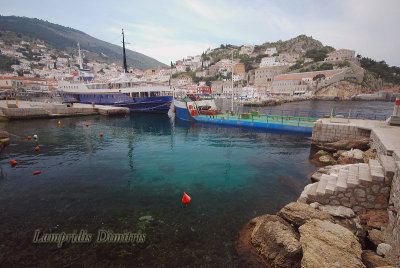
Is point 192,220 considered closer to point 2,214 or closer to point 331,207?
point 331,207

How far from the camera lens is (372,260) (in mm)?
4148

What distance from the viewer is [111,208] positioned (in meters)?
7.30

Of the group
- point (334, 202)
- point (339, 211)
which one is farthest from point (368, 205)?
point (339, 211)

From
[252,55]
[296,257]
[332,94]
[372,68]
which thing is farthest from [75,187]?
[252,55]

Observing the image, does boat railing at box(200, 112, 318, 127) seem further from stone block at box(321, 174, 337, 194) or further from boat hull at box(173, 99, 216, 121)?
stone block at box(321, 174, 337, 194)

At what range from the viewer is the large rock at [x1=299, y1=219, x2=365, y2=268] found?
3.91 meters

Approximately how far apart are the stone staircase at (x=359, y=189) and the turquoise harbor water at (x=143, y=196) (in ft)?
5.95

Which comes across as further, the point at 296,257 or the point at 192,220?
the point at 192,220

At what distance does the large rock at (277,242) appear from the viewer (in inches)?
177

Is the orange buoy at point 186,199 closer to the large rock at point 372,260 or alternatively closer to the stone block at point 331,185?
the stone block at point 331,185

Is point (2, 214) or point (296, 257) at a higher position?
point (296, 257)

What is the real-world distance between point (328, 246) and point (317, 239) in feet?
0.82

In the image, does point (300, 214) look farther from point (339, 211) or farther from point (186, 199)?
point (186, 199)

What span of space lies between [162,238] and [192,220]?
4.07ft
